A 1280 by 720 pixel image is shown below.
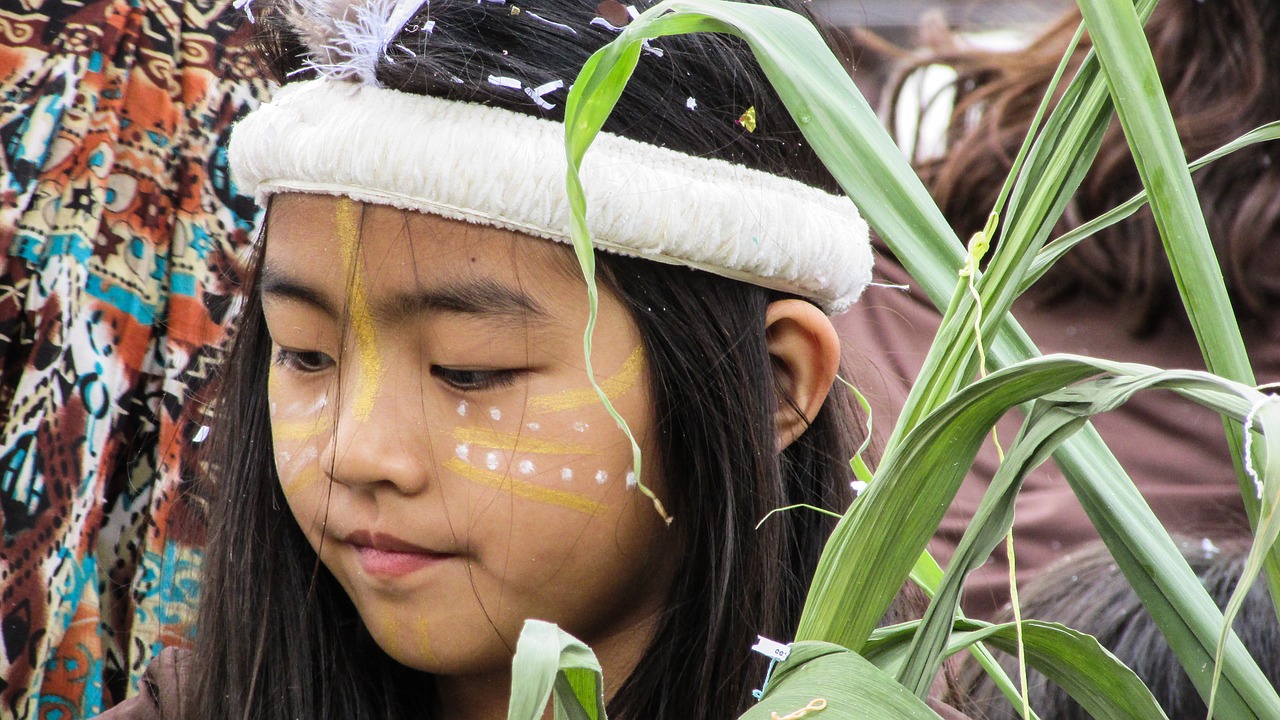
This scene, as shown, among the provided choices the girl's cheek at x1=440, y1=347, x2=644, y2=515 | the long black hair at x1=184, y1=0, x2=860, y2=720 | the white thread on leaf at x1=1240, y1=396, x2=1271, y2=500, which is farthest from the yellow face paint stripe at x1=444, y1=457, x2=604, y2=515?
the white thread on leaf at x1=1240, y1=396, x2=1271, y2=500

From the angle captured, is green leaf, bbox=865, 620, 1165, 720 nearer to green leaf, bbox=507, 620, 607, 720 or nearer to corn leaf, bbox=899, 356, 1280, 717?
corn leaf, bbox=899, 356, 1280, 717

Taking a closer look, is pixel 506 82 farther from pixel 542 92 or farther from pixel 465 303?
pixel 465 303

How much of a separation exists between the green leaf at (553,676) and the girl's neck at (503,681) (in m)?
0.53

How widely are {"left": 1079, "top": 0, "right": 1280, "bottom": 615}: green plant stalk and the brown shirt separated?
3.66ft

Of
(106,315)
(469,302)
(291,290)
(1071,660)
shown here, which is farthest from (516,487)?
(106,315)

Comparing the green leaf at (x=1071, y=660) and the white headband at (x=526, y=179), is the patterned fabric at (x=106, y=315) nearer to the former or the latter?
the white headband at (x=526, y=179)

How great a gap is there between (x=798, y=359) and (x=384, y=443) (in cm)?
36

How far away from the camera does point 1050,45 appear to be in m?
2.15

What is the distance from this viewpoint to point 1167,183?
519mm

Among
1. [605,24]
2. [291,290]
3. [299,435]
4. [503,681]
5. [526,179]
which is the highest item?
[605,24]

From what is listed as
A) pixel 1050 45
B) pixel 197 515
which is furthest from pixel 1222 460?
pixel 197 515

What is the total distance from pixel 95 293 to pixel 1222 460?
1.53 metres

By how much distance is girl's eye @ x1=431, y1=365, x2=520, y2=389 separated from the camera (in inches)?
36.7

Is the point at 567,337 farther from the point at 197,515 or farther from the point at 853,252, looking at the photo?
the point at 197,515
